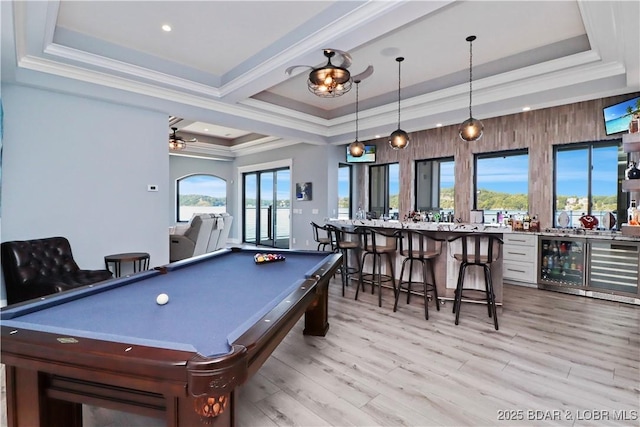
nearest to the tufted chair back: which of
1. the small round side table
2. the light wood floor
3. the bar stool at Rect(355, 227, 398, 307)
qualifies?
the small round side table

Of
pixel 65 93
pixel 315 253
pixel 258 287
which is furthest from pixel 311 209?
pixel 258 287

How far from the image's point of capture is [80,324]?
1474 mm

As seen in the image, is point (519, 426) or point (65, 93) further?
point (65, 93)

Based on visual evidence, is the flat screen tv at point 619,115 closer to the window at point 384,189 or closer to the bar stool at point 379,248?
the bar stool at point 379,248

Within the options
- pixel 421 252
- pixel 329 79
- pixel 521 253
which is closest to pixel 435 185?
pixel 521 253

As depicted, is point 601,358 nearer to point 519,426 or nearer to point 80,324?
point 519,426

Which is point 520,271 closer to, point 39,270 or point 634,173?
point 634,173

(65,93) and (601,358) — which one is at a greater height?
(65,93)

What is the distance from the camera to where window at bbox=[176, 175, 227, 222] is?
10016mm

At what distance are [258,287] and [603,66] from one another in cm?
497

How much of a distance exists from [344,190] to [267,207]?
286 cm

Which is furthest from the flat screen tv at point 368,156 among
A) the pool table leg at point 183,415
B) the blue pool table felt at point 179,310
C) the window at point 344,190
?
the pool table leg at point 183,415

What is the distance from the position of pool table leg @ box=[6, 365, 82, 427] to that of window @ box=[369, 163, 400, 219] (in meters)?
6.40

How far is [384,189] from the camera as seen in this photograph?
7.74 m
